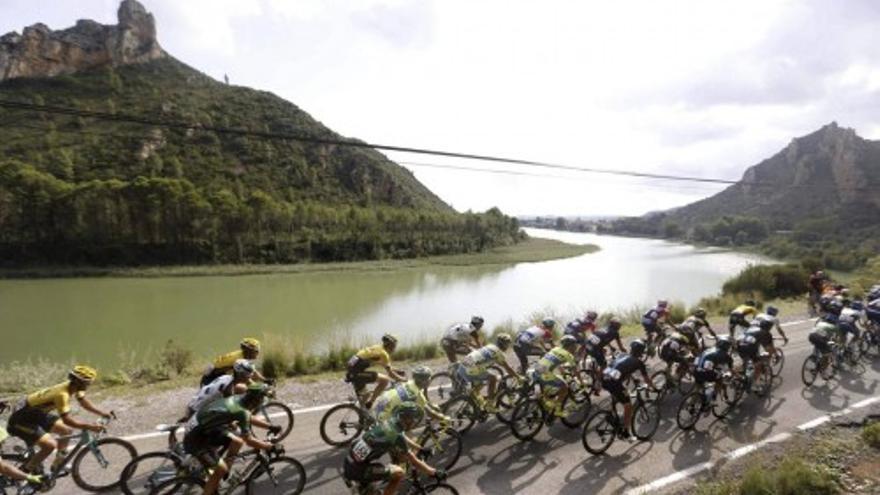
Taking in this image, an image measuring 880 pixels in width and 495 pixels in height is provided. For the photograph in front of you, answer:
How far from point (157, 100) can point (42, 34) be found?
39.2 m

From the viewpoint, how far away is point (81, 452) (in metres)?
6.94

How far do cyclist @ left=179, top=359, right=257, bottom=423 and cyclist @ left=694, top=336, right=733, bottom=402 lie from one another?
8.10 meters

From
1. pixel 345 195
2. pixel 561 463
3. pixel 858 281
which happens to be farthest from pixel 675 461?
pixel 345 195

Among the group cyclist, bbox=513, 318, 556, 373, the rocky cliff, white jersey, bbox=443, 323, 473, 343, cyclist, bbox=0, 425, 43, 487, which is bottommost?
cyclist, bbox=0, 425, 43, 487

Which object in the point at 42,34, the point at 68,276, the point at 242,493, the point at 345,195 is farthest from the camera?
the point at 42,34

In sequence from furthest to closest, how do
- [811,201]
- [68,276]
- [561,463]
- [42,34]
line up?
[811,201] < [42,34] < [68,276] < [561,463]

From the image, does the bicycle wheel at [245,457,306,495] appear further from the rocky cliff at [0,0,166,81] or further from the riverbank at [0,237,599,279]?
the rocky cliff at [0,0,166,81]

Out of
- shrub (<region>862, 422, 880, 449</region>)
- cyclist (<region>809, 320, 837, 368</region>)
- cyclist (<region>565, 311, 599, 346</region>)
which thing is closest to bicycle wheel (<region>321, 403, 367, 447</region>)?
cyclist (<region>565, 311, 599, 346</region>)

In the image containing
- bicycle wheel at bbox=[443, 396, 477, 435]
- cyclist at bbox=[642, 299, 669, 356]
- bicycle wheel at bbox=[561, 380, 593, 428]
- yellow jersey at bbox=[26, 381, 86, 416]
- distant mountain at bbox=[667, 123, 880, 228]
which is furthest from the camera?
distant mountain at bbox=[667, 123, 880, 228]

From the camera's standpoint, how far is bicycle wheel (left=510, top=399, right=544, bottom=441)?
920cm

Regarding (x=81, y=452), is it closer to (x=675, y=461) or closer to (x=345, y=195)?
(x=675, y=461)

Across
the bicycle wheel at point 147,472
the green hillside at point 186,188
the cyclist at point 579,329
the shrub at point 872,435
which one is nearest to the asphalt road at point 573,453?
the bicycle wheel at point 147,472

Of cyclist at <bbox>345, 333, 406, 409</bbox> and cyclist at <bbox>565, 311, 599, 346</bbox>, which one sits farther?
cyclist at <bbox>565, 311, 599, 346</bbox>

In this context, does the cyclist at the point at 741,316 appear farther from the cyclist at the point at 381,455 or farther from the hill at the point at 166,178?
the hill at the point at 166,178
